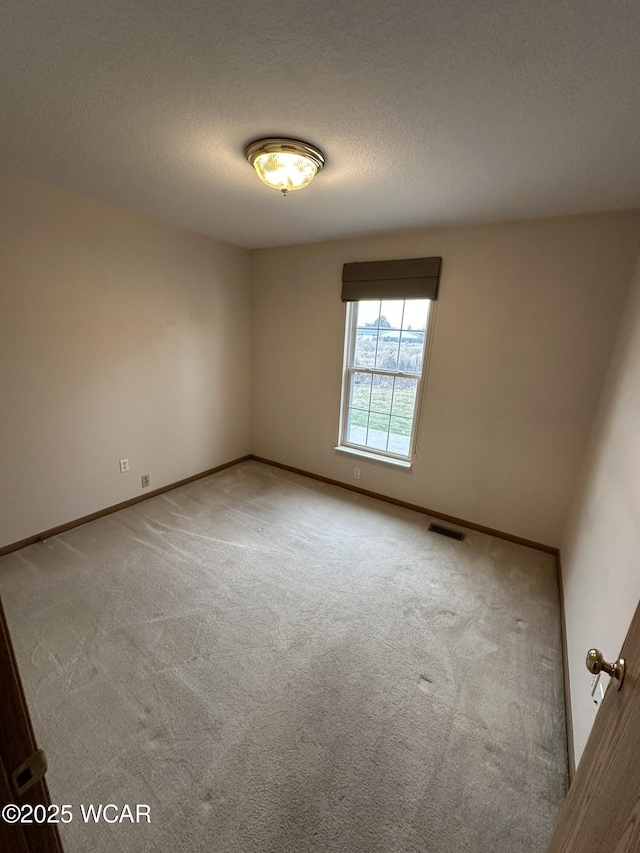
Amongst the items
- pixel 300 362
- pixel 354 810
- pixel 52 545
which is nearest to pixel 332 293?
pixel 300 362

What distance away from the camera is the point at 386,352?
315cm

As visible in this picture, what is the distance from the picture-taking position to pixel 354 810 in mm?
1158

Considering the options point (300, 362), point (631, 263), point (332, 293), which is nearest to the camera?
point (631, 263)

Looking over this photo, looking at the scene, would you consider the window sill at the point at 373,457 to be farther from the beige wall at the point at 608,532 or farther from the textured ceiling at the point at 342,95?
the textured ceiling at the point at 342,95

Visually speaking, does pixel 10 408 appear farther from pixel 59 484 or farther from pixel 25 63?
pixel 25 63

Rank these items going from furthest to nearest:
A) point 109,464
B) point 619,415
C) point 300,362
A: point 300,362 < point 109,464 < point 619,415

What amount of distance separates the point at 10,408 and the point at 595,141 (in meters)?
3.35

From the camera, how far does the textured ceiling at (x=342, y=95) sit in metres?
0.94

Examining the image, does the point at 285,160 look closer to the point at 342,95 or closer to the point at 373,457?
the point at 342,95

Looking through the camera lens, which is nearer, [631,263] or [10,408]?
[631,263]

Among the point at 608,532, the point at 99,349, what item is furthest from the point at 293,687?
the point at 99,349

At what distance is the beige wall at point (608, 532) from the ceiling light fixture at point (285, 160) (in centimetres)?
180

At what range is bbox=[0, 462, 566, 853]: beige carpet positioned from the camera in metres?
1.14

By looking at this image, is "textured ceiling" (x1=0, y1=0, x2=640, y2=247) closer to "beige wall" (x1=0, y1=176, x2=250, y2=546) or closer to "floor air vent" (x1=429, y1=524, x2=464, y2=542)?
"beige wall" (x1=0, y1=176, x2=250, y2=546)
